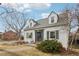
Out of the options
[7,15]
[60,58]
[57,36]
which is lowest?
[60,58]

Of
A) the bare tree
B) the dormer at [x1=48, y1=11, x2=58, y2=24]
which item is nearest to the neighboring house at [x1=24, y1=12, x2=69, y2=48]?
the dormer at [x1=48, y1=11, x2=58, y2=24]

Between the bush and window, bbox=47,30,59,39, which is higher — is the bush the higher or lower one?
the lower one

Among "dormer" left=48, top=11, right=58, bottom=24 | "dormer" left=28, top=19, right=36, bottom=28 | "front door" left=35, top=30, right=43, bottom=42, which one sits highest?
"dormer" left=48, top=11, right=58, bottom=24

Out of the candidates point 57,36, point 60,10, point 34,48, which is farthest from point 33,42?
point 60,10

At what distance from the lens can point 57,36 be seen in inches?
189

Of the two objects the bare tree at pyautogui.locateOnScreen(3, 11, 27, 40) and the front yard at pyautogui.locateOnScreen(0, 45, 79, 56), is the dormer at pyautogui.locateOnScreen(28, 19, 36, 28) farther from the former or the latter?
the front yard at pyautogui.locateOnScreen(0, 45, 79, 56)

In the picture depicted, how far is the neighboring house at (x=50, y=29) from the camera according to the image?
188 inches

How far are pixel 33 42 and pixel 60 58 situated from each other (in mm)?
543

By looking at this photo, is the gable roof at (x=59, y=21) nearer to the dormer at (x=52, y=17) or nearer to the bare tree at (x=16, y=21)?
the dormer at (x=52, y=17)

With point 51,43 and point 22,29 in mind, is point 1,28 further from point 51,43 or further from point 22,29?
point 51,43

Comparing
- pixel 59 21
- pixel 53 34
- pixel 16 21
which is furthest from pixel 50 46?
pixel 16 21

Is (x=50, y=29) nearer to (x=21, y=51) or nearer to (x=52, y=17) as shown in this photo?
(x=52, y=17)

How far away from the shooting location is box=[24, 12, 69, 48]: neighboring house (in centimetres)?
478

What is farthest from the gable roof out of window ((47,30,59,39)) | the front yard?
the front yard
